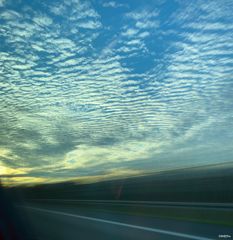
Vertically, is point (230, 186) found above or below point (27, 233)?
above

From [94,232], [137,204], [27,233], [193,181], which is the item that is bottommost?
[27,233]

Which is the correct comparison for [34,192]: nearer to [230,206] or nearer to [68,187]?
[68,187]

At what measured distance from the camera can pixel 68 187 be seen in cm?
4312

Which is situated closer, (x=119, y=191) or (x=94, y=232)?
(x=94, y=232)

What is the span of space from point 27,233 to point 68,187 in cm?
4000

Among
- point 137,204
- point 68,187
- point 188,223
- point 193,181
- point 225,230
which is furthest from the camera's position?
point 68,187

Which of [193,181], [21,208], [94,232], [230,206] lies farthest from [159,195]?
[21,208]

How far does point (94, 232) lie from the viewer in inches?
424

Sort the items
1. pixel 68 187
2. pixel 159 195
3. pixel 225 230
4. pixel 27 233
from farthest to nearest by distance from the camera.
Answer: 1. pixel 68 187
2. pixel 159 195
3. pixel 225 230
4. pixel 27 233

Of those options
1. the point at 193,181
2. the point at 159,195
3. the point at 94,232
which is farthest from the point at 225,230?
the point at 159,195

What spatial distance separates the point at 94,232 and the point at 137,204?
9.14 meters

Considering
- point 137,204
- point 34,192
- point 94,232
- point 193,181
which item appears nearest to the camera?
point 94,232

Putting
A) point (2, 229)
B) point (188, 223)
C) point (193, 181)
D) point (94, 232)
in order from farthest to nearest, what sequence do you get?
point (193, 181)
point (188, 223)
point (94, 232)
point (2, 229)

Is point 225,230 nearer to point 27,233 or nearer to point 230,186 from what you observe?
point 27,233
